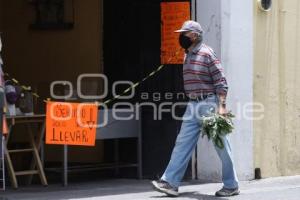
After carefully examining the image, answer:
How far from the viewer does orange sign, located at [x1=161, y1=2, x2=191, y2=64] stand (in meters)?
9.27

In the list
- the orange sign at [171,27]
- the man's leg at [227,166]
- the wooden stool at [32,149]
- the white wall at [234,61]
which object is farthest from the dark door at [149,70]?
the man's leg at [227,166]

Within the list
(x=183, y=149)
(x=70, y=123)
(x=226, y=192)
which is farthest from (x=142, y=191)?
(x=70, y=123)

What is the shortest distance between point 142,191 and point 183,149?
92 centimetres

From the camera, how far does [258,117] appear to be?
368 inches

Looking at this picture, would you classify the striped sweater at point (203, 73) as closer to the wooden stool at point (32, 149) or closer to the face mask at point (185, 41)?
the face mask at point (185, 41)

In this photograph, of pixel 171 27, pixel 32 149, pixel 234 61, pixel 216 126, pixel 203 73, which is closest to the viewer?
pixel 216 126

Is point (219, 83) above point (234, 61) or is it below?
below

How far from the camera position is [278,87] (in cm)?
957

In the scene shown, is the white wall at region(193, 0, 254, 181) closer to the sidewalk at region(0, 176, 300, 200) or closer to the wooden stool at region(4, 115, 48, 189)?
the sidewalk at region(0, 176, 300, 200)

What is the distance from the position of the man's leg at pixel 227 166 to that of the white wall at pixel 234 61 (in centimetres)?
95

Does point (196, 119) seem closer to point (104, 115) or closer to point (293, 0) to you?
point (104, 115)

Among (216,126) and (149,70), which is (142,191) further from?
(149,70)

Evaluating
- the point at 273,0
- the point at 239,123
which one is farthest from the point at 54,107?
the point at 273,0

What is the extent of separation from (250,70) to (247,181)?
1399mm
